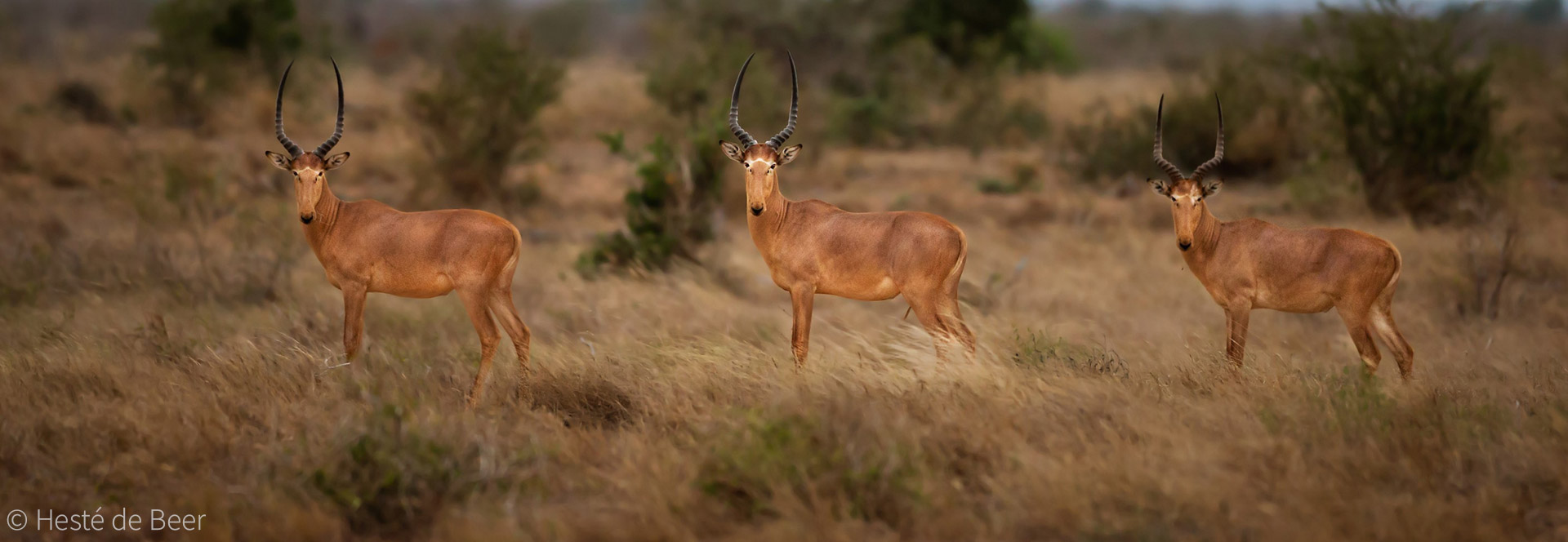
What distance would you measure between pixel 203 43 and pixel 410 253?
57.0ft

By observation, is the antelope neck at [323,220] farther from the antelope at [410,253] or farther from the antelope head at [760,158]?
the antelope head at [760,158]

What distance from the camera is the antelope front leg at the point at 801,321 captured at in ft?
25.0

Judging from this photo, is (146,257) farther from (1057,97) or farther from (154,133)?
(1057,97)

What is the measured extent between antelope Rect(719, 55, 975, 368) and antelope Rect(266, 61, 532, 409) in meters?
1.72

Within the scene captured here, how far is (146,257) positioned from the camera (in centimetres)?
1143

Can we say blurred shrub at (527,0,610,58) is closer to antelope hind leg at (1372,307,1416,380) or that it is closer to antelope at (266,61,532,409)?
antelope at (266,61,532,409)

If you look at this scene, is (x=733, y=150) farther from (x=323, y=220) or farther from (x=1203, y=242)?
(x=1203, y=242)

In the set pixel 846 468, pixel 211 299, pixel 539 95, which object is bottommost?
pixel 211 299

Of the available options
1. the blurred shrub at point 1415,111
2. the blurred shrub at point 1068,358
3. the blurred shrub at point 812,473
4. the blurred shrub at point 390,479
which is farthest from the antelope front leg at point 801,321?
the blurred shrub at point 1415,111

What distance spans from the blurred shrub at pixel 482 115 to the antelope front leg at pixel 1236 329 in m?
12.2

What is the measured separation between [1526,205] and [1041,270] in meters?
7.17

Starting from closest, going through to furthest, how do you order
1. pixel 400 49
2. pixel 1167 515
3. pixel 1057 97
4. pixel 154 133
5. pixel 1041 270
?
1. pixel 1167 515
2. pixel 1041 270
3. pixel 154 133
4. pixel 1057 97
5. pixel 400 49

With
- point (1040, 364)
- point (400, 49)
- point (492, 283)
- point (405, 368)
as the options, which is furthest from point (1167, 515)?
point (400, 49)

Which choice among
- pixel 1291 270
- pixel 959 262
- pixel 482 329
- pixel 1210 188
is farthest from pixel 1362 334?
A: pixel 482 329
